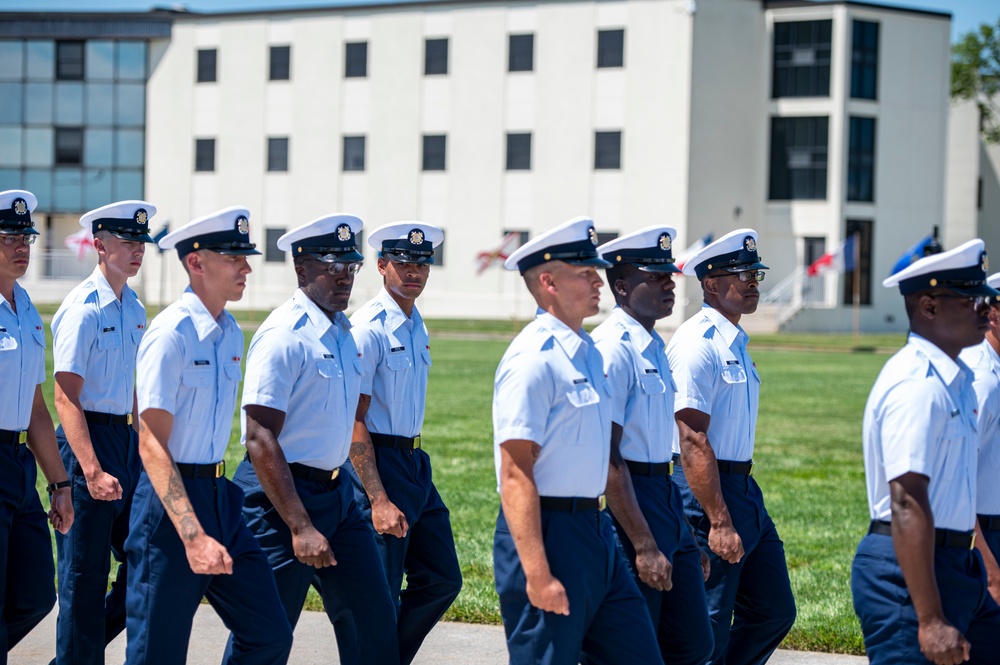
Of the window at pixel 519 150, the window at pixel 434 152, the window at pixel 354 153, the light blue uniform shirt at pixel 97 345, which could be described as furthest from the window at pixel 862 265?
the light blue uniform shirt at pixel 97 345

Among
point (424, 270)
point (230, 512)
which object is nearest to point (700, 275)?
point (424, 270)

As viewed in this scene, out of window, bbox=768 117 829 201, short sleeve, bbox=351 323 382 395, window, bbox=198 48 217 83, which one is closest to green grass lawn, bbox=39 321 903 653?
short sleeve, bbox=351 323 382 395

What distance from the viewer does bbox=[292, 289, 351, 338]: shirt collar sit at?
5.69 m

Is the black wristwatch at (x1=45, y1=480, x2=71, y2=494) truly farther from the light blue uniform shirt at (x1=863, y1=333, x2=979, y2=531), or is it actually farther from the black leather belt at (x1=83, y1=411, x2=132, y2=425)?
the light blue uniform shirt at (x1=863, y1=333, x2=979, y2=531)

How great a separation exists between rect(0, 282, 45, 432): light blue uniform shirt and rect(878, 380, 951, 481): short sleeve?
152 inches

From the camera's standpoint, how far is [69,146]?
57.0 m

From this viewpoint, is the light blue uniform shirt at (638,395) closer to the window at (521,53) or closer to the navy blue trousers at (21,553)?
the navy blue trousers at (21,553)

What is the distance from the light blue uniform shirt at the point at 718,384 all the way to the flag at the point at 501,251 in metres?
39.7

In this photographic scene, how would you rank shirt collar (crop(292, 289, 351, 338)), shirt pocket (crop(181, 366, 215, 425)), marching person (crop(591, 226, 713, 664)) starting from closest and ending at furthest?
shirt pocket (crop(181, 366, 215, 425))
marching person (crop(591, 226, 713, 664))
shirt collar (crop(292, 289, 351, 338))

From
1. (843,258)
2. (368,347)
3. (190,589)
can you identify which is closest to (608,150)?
(843,258)

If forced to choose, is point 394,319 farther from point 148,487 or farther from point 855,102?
point 855,102

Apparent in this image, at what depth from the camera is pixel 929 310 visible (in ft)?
15.0

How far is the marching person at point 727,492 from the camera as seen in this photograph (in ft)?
19.1

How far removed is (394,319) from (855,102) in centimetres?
4726
